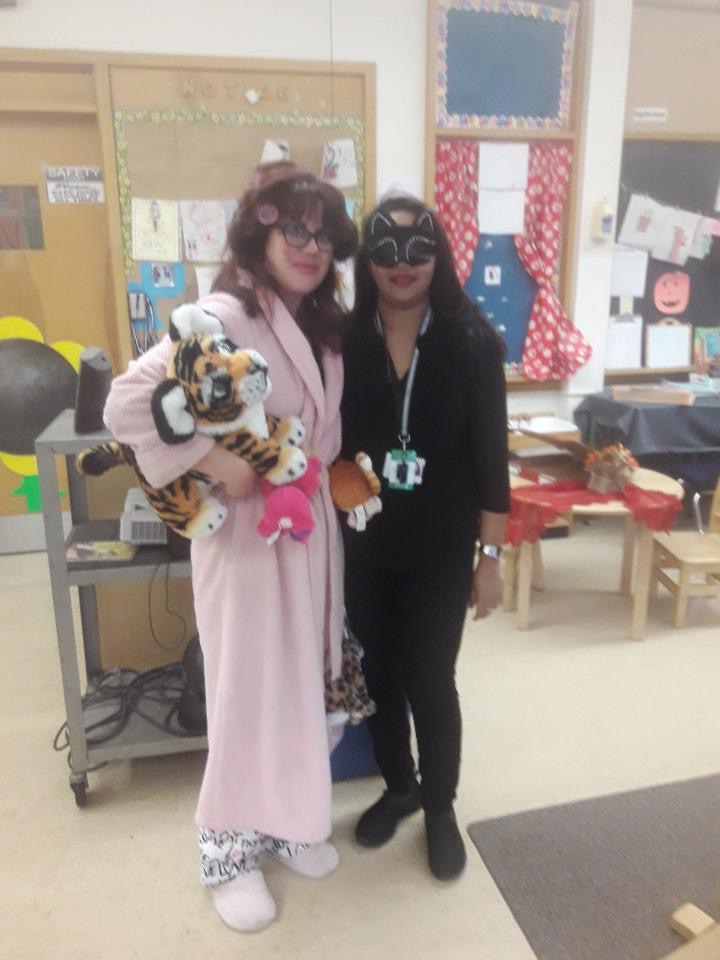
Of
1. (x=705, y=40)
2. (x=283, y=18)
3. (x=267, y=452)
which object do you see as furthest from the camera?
(x=705, y=40)

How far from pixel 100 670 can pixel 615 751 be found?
4.68 feet

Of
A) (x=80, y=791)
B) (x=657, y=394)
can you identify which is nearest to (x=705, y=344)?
(x=657, y=394)

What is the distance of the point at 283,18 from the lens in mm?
2949

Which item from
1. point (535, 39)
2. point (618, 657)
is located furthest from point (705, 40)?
point (618, 657)

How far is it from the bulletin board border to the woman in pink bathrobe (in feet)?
6.31

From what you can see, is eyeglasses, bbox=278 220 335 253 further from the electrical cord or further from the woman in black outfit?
the electrical cord

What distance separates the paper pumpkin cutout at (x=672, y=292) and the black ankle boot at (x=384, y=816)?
3.03 metres

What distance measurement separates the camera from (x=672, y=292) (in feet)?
12.4

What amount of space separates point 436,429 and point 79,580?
867 millimetres

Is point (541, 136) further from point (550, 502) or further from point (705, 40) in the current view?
point (550, 502)

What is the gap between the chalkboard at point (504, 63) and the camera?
313 cm

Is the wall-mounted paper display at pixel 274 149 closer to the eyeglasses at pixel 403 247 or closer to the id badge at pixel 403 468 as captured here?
the eyeglasses at pixel 403 247

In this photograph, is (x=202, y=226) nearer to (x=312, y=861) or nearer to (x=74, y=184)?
(x=74, y=184)

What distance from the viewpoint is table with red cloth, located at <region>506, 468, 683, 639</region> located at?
2453 millimetres
